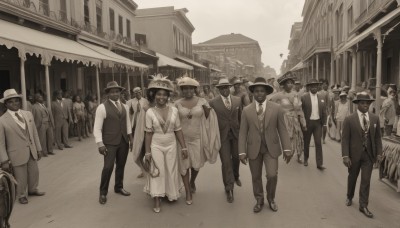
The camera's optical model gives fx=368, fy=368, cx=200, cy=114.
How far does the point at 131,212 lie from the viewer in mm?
5047

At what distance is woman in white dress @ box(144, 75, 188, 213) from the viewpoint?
5090 millimetres

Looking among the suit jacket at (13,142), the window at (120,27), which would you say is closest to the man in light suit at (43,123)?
the suit jacket at (13,142)

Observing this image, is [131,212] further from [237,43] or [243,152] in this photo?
[237,43]

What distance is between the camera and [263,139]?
4.92m

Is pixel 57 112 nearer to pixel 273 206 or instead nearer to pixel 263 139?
pixel 263 139

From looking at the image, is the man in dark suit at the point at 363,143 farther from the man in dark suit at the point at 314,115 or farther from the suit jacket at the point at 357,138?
the man in dark suit at the point at 314,115

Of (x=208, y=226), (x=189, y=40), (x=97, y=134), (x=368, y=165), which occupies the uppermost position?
(x=189, y=40)

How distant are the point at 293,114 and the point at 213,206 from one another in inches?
→ 140

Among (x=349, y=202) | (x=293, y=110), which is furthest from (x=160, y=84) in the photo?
(x=293, y=110)

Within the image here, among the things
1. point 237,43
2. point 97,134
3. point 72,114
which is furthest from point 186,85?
point 237,43

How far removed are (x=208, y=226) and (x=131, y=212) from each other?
119cm

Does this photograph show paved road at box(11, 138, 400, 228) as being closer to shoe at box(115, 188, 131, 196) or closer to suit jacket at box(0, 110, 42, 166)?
shoe at box(115, 188, 131, 196)

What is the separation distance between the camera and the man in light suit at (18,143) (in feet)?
17.7

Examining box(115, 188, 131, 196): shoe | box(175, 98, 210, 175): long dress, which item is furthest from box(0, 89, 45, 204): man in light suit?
box(175, 98, 210, 175): long dress
